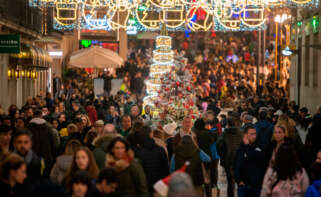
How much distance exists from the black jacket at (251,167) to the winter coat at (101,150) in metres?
1.88

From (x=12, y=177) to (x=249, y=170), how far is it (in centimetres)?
372

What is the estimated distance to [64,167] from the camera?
29.0 feet

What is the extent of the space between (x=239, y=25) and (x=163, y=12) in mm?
3210

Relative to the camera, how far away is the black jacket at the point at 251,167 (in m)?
9.76

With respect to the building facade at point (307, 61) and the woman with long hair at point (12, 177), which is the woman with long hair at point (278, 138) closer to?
the woman with long hair at point (12, 177)

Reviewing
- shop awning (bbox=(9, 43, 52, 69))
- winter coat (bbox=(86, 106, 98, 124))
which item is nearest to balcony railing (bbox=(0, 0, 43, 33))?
shop awning (bbox=(9, 43, 52, 69))

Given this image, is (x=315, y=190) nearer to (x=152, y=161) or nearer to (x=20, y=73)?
(x=152, y=161)

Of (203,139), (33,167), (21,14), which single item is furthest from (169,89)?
(33,167)

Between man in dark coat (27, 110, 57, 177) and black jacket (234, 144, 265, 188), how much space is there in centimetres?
339

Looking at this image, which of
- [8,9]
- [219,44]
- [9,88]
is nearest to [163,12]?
[8,9]

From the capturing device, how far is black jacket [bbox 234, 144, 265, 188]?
976 centimetres

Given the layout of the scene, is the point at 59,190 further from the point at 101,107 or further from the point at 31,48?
the point at 31,48

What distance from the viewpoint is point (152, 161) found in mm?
9336

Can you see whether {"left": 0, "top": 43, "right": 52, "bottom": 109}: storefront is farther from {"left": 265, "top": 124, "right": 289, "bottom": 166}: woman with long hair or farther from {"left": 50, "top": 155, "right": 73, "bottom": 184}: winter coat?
{"left": 50, "top": 155, "right": 73, "bottom": 184}: winter coat
